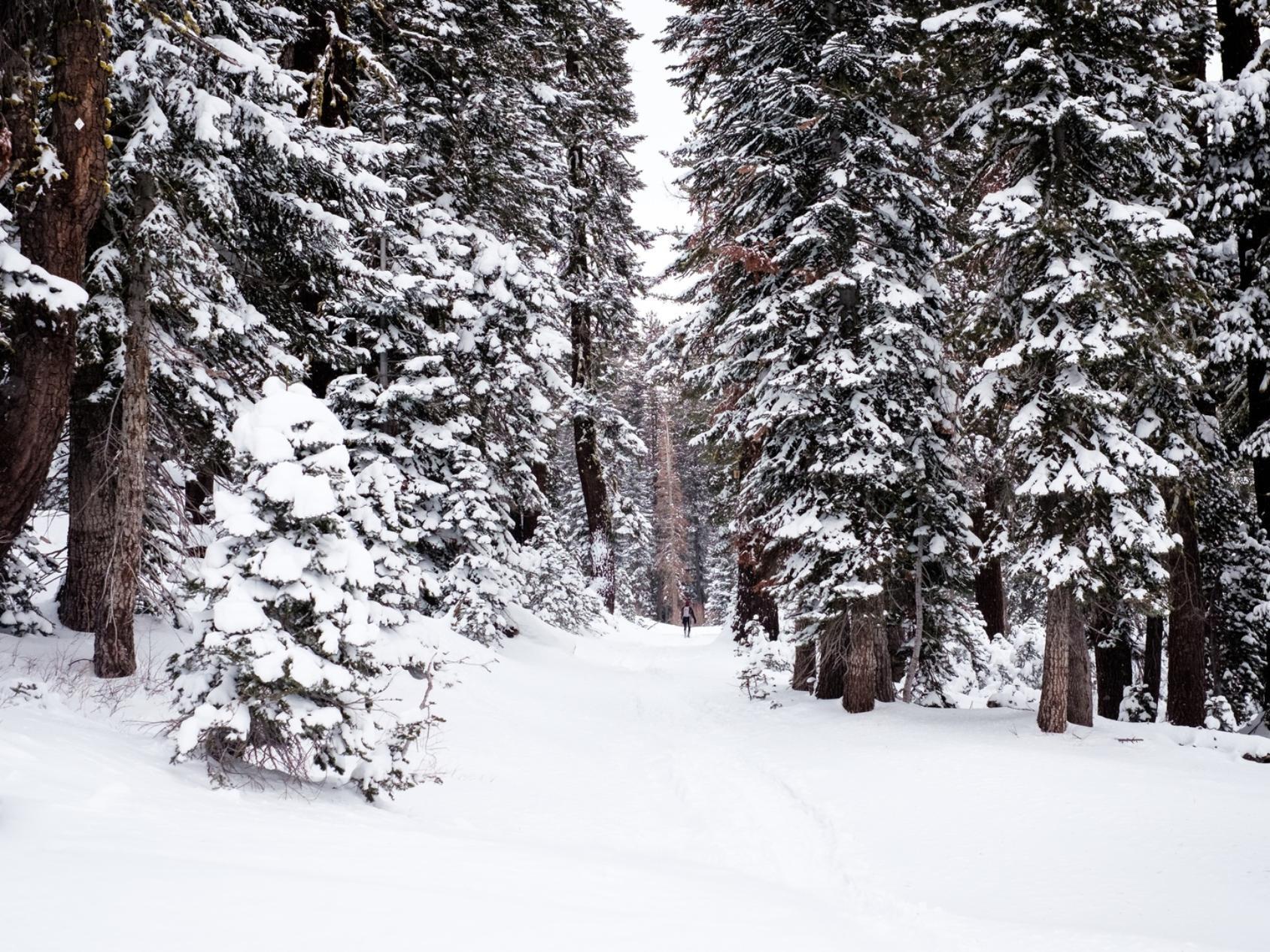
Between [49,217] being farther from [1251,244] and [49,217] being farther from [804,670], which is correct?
[1251,244]

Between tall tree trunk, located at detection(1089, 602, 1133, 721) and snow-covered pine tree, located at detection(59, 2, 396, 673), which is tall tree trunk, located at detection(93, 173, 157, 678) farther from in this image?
tall tree trunk, located at detection(1089, 602, 1133, 721)

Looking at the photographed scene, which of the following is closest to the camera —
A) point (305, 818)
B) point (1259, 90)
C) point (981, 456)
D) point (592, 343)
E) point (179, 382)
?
point (305, 818)

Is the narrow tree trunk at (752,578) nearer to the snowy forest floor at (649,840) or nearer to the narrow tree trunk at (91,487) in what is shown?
the snowy forest floor at (649,840)

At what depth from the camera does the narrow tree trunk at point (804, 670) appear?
14.6m

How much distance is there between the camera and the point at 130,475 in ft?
25.6

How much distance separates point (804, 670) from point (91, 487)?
11.8 meters

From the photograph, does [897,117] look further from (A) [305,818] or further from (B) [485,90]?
(A) [305,818]

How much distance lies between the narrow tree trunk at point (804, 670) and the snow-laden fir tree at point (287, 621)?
32.8 feet

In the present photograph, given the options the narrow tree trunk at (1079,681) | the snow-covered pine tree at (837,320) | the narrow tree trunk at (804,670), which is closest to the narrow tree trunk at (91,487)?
the snow-covered pine tree at (837,320)

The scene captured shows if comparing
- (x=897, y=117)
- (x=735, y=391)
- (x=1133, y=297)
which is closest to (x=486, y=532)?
(x=735, y=391)

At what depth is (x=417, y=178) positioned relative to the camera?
1552cm

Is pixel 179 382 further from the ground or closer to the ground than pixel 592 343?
closer to the ground

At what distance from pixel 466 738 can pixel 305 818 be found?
4.88 metres

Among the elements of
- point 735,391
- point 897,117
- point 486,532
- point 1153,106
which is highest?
point 897,117
